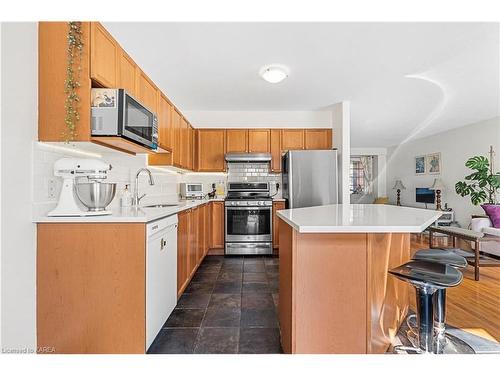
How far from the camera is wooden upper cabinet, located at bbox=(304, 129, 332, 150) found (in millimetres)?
4496

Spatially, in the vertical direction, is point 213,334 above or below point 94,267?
below

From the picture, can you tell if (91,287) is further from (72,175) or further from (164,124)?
(164,124)

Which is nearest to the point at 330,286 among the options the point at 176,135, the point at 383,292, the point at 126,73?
the point at 383,292

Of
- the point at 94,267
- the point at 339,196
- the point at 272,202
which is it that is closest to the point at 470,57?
the point at 339,196

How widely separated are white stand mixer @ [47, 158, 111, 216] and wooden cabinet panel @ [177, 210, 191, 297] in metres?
0.85

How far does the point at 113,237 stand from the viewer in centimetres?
163

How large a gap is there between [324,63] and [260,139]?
1943 mm

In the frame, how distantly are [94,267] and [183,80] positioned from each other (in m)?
2.42

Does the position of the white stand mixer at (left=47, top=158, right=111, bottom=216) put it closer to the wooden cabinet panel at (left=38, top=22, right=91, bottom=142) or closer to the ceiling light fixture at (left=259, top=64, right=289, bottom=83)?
the wooden cabinet panel at (left=38, top=22, right=91, bottom=142)

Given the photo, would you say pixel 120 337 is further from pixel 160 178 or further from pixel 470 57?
pixel 470 57

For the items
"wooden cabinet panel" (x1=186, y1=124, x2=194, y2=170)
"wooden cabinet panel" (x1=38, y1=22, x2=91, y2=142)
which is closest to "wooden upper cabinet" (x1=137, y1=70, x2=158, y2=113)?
"wooden cabinet panel" (x1=38, y1=22, x2=91, y2=142)

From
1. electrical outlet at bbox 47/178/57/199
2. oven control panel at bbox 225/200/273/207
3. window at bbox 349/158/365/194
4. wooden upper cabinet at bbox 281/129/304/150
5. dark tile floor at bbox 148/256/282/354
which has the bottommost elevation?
dark tile floor at bbox 148/256/282/354

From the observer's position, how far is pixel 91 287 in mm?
1611
